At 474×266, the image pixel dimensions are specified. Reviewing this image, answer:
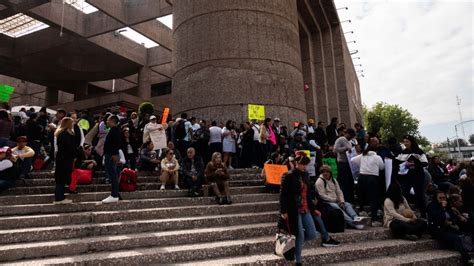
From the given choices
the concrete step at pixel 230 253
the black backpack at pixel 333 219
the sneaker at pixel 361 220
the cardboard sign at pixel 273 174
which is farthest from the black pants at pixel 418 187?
the cardboard sign at pixel 273 174

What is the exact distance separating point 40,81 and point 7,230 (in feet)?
104

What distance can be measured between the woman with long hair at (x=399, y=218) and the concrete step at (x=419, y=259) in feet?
1.50

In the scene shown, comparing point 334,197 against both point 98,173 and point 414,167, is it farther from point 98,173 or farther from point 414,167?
point 98,173

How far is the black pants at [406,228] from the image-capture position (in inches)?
229

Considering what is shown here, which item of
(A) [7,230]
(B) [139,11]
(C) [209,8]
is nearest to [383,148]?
(A) [7,230]

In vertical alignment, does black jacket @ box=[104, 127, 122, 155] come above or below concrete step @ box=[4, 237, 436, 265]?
above

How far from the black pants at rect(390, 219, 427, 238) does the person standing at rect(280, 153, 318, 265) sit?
2093 mm

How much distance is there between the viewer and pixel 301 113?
13.8 metres

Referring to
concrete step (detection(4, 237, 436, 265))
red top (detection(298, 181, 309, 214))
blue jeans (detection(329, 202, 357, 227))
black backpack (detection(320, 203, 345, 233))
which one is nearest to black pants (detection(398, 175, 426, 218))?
concrete step (detection(4, 237, 436, 265))

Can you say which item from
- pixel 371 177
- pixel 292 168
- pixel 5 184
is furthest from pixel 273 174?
pixel 5 184

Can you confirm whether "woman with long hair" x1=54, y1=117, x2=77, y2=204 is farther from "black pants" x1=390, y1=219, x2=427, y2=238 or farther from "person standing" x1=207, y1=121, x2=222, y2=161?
"black pants" x1=390, y1=219, x2=427, y2=238

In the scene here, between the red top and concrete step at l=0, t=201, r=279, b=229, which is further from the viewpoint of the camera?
concrete step at l=0, t=201, r=279, b=229

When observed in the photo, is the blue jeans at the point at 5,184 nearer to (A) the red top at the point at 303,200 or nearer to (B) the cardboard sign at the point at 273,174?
(B) the cardboard sign at the point at 273,174

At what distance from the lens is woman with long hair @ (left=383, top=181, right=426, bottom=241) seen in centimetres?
584
